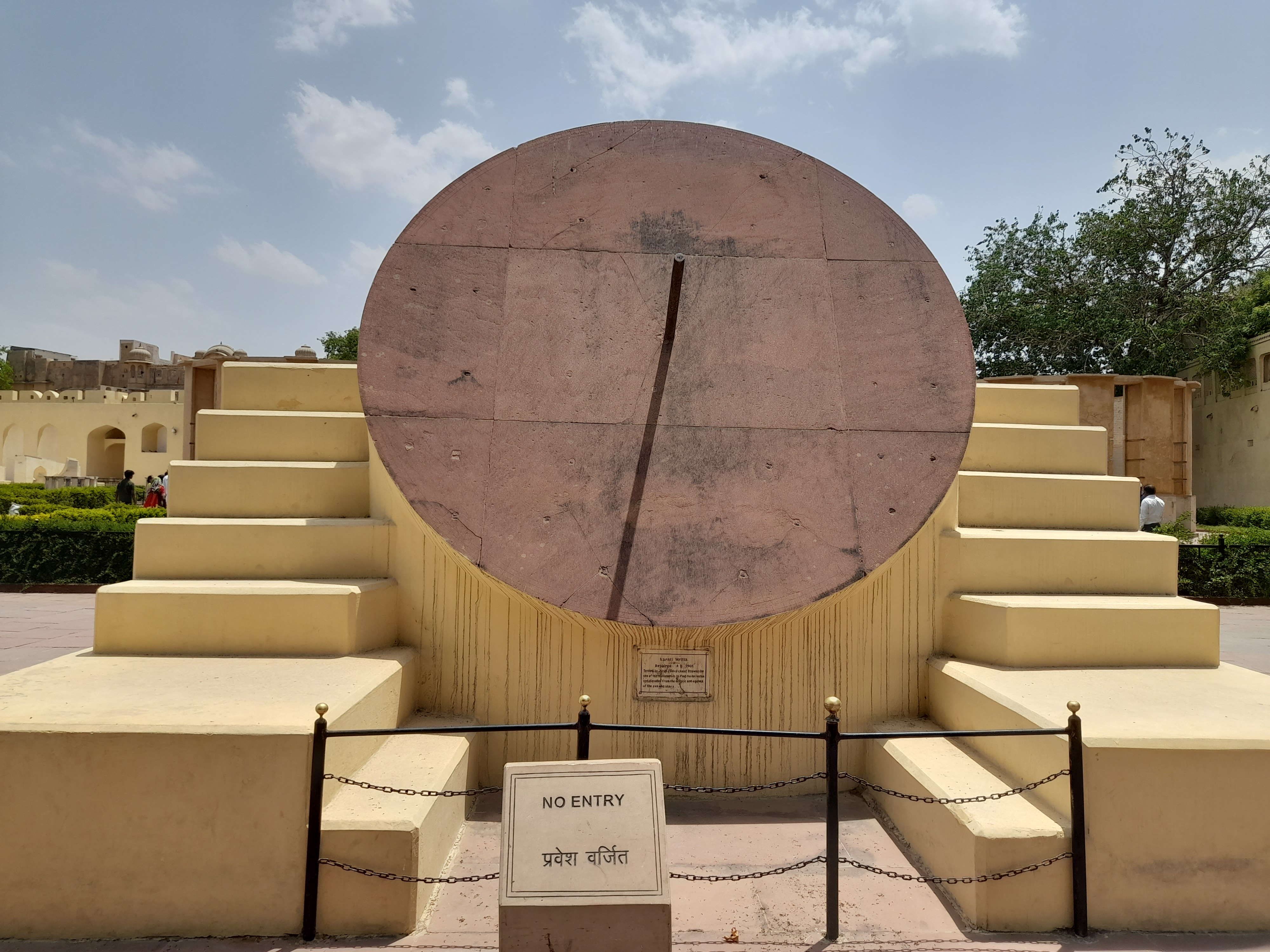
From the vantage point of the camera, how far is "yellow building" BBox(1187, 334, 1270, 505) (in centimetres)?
1986

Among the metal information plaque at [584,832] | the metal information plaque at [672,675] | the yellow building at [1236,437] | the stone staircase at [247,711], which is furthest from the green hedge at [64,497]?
the yellow building at [1236,437]

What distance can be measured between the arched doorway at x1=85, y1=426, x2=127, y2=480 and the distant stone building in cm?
480

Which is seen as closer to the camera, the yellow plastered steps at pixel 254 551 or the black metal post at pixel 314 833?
the black metal post at pixel 314 833

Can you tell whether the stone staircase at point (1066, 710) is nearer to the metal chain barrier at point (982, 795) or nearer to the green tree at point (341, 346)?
the metal chain barrier at point (982, 795)

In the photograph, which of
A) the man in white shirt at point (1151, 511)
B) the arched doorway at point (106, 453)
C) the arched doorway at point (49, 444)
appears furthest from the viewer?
the arched doorway at point (106, 453)

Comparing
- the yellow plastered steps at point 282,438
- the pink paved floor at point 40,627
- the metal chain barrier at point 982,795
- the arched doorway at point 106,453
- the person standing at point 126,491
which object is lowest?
the pink paved floor at point 40,627

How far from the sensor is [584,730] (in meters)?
2.56

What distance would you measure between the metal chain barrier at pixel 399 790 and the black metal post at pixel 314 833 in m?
0.03

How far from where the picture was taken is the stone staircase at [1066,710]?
2.59 meters

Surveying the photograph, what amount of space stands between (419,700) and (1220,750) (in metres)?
3.19

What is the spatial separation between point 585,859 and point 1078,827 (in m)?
1.64

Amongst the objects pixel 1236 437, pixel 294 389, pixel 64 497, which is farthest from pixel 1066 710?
pixel 1236 437

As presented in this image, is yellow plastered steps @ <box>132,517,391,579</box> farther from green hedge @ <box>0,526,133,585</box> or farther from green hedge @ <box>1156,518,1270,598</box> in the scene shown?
green hedge @ <box>1156,518,1270,598</box>

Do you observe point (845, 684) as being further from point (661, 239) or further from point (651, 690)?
point (661, 239)
